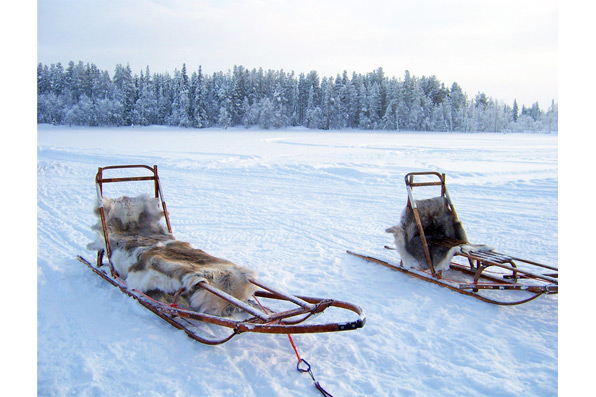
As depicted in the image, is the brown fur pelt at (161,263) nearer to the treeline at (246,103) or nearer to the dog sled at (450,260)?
the dog sled at (450,260)

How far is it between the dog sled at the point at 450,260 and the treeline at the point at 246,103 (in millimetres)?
58430

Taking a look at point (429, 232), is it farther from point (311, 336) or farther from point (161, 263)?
point (161, 263)

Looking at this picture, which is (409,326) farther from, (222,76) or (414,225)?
(222,76)

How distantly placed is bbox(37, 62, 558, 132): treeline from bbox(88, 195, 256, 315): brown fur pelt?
5823 centimetres

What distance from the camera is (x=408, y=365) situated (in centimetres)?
308

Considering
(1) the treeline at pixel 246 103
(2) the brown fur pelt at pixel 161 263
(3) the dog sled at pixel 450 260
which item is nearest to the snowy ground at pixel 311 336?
(3) the dog sled at pixel 450 260

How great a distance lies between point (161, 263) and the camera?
3771 millimetres

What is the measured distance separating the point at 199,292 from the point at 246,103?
63.5m

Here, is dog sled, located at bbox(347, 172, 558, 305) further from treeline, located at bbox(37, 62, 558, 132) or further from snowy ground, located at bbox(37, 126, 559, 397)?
treeline, located at bbox(37, 62, 558, 132)

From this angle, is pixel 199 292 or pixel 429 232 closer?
pixel 199 292

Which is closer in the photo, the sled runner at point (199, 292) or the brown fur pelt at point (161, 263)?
the sled runner at point (199, 292)

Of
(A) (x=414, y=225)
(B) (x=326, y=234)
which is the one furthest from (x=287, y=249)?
(A) (x=414, y=225)

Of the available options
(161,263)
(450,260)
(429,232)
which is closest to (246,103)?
(429,232)

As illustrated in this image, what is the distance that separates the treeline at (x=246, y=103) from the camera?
6241 centimetres
